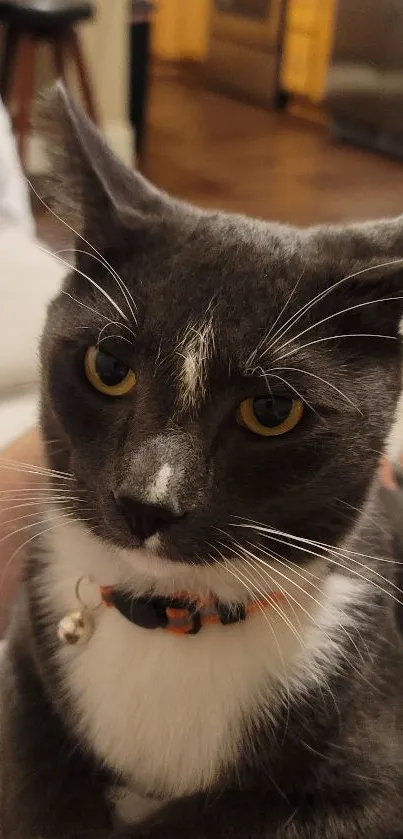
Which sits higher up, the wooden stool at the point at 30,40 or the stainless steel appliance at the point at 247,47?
the stainless steel appliance at the point at 247,47

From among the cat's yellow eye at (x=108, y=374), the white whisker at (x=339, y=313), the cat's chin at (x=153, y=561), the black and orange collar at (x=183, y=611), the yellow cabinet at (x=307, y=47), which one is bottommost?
the black and orange collar at (x=183, y=611)

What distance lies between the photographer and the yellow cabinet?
555cm

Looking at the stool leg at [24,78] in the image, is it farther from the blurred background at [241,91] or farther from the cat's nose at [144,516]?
the cat's nose at [144,516]

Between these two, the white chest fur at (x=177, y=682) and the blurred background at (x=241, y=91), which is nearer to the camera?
the white chest fur at (x=177, y=682)

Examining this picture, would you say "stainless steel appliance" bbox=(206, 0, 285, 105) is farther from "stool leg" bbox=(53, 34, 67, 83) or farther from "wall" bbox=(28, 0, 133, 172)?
"stool leg" bbox=(53, 34, 67, 83)

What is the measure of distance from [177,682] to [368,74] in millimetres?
4820

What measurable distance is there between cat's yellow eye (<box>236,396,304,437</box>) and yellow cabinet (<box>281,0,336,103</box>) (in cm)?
518

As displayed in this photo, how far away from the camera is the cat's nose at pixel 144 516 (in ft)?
2.40

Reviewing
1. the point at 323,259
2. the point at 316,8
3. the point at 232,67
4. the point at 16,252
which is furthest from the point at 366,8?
the point at 323,259

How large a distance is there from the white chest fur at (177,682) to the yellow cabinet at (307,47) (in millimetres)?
5153

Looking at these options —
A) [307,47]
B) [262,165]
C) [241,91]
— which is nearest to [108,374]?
[262,165]

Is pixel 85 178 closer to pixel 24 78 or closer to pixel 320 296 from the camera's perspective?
pixel 320 296

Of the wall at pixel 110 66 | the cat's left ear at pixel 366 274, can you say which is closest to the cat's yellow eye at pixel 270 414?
the cat's left ear at pixel 366 274

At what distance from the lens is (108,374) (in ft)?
2.68
